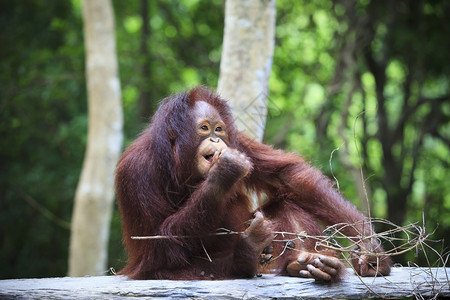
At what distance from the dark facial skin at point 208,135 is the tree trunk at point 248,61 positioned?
0.94 m

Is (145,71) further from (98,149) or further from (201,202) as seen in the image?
(201,202)

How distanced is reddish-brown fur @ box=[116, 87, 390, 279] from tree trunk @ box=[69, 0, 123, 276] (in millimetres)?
3607

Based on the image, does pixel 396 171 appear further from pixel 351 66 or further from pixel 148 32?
pixel 148 32

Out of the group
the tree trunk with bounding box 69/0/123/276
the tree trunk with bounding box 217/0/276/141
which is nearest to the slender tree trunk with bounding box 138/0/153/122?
the tree trunk with bounding box 69/0/123/276

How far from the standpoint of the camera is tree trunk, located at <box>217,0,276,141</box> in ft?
14.6

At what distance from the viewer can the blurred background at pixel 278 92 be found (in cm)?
841

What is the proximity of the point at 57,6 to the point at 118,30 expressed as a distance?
3.74ft

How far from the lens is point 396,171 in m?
8.90

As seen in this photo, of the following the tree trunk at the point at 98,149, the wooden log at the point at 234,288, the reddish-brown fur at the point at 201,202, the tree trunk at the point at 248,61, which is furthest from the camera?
the tree trunk at the point at 98,149

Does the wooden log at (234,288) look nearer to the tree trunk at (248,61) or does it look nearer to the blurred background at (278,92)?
the tree trunk at (248,61)

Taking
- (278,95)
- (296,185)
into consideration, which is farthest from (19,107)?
(296,185)

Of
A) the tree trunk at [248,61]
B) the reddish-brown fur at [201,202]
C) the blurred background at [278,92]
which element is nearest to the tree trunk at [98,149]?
the blurred background at [278,92]

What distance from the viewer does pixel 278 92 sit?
9.72m

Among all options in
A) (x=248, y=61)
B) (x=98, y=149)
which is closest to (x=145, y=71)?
(x=98, y=149)
